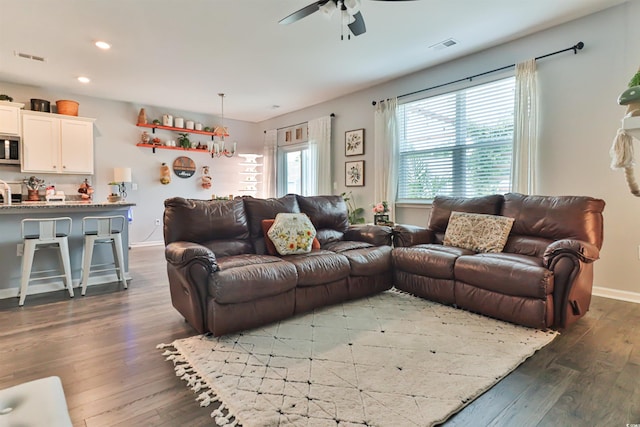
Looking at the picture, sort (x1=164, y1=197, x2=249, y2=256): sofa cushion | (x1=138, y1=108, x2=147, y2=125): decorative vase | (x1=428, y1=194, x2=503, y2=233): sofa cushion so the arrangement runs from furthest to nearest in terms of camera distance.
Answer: (x1=138, y1=108, x2=147, y2=125): decorative vase
(x1=428, y1=194, x2=503, y2=233): sofa cushion
(x1=164, y1=197, x2=249, y2=256): sofa cushion

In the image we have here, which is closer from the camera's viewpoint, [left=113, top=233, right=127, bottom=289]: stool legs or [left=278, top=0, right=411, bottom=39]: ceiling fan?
[left=278, top=0, right=411, bottom=39]: ceiling fan

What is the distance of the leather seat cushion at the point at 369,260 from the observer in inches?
122

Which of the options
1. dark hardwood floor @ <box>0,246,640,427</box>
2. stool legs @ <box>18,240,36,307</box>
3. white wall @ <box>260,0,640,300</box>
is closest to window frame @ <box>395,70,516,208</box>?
white wall @ <box>260,0,640,300</box>

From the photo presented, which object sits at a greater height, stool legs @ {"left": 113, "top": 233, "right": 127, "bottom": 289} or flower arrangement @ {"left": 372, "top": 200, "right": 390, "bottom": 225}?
flower arrangement @ {"left": 372, "top": 200, "right": 390, "bottom": 225}

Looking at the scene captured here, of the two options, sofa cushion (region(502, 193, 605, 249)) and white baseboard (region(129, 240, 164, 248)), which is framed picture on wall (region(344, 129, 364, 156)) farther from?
white baseboard (region(129, 240, 164, 248))

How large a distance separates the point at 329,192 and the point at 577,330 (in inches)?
171

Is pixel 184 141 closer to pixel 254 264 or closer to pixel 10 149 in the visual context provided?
pixel 10 149

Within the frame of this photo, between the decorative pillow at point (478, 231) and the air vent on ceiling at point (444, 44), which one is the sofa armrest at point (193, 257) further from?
the air vent on ceiling at point (444, 44)

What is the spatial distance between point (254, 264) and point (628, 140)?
2.24m

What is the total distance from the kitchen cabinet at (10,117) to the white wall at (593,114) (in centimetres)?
681

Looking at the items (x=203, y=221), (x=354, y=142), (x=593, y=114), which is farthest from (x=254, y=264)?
(x=354, y=142)

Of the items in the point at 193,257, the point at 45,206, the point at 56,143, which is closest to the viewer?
the point at 193,257

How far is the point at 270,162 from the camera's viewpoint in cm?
780

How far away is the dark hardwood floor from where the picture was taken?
5.15 ft
